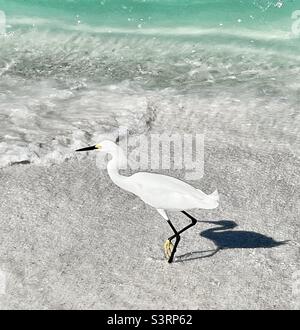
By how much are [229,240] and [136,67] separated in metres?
5.15

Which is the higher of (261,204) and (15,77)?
(15,77)

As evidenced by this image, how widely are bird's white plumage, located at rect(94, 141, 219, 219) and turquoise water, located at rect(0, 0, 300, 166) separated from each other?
211 centimetres

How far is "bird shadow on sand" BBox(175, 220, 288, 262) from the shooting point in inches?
226

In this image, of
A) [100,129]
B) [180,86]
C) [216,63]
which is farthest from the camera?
[216,63]

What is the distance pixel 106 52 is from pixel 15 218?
571 cm

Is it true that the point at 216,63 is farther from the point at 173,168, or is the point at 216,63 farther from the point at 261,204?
the point at 261,204

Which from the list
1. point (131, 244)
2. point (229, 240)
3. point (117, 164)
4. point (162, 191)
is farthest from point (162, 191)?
point (229, 240)

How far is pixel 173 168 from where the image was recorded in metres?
7.25

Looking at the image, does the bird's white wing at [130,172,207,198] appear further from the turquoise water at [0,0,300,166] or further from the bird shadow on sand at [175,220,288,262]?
the turquoise water at [0,0,300,166]

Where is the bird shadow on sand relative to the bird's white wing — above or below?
below

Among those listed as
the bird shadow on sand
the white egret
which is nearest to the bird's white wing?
the white egret

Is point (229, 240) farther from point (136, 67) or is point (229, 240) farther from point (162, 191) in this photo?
point (136, 67)
